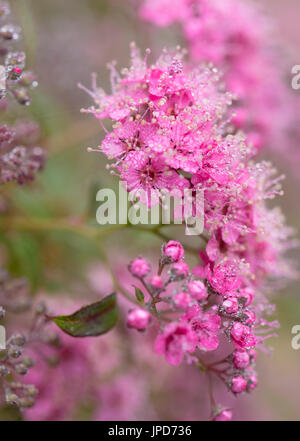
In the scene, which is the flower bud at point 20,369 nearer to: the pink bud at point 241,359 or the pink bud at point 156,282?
the pink bud at point 156,282

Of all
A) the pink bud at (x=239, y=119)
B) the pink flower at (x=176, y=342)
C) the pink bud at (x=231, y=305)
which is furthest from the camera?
the pink bud at (x=239, y=119)

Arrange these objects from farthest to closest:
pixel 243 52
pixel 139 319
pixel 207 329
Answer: pixel 243 52, pixel 207 329, pixel 139 319

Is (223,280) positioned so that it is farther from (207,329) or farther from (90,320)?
(90,320)

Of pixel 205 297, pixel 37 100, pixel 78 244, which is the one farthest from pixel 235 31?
pixel 205 297

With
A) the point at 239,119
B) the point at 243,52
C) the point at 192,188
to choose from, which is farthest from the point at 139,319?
the point at 243,52

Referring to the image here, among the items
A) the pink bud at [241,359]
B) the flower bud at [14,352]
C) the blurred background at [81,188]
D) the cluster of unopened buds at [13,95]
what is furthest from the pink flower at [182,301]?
the blurred background at [81,188]
